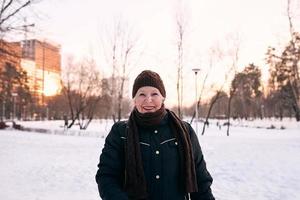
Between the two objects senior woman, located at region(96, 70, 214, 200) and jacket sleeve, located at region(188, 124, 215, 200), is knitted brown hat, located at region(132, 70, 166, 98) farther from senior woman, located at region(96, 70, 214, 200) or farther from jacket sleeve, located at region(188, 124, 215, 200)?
jacket sleeve, located at region(188, 124, 215, 200)

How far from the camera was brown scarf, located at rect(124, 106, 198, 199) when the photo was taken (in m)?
2.50

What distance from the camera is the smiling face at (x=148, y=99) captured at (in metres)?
2.67

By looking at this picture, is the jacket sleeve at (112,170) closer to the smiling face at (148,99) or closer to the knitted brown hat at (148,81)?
the smiling face at (148,99)

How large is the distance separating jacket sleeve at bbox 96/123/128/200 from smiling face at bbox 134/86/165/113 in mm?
246

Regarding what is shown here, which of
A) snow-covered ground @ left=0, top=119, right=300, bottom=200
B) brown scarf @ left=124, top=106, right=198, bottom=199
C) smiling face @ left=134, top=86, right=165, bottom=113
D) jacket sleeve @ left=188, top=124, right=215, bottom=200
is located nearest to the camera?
brown scarf @ left=124, top=106, right=198, bottom=199

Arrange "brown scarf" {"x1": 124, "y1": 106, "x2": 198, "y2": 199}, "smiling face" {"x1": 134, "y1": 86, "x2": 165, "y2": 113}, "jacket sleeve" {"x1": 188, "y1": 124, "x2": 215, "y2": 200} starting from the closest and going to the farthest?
"brown scarf" {"x1": 124, "y1": 106, "x2": 198, "y2": 199} → "smiling face" {"x1": 134, "y1": 86, "x2": 165, "y2": 113} → "jacket sleeve" {"x1": 188, "y1": 124, "x2": 215, "y2": 200}

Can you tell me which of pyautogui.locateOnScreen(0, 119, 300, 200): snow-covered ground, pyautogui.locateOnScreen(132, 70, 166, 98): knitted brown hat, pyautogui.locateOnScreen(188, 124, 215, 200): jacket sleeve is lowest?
pyautogui.locateOnScreen(0, 119, 300, 200): snow-covered ground

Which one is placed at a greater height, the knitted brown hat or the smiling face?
the knitted brown hat

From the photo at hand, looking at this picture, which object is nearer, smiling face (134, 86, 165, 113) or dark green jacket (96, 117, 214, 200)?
dark green jacket (96, 117, 214, 200)

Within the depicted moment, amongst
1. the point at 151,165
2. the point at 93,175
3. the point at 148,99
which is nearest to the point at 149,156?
the point at 151,165

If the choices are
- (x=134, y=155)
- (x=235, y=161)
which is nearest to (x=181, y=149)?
(x=134, y=155)

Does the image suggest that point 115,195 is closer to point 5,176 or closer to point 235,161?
point 5,176

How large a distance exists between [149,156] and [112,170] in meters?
0.28

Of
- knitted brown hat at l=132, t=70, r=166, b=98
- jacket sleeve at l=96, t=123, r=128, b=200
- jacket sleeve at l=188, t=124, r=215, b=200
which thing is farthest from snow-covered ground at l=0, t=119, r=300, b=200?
knitted brown hat at l=132, t=70, r=166, b=98
